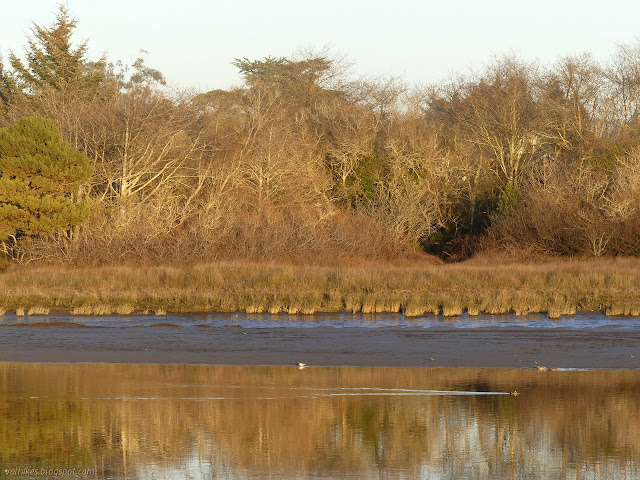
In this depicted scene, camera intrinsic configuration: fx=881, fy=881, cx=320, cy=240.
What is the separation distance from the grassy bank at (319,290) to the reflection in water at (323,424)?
806cm

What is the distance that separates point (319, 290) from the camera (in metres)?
24.0

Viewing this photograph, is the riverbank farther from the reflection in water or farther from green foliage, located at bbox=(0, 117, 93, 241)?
green foliage, located at bbox=(0, 117, 93, 241)

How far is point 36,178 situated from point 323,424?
23404mm

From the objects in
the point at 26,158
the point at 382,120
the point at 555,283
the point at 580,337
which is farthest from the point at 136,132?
the point at 580,337

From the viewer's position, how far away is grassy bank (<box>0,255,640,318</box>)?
69.9 ft

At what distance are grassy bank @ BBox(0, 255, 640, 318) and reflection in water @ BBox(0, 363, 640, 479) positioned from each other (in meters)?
8.06

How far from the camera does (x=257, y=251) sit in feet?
109

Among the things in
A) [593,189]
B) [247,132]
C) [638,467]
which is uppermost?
[247,132]

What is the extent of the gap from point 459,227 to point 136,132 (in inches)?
638

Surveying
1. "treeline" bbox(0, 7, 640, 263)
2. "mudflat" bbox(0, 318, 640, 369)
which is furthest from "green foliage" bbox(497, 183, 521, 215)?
"mudflat" bbox(0, 318, 640, 369)

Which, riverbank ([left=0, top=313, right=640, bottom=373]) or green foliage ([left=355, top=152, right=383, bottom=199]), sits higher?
green foliage ([left=355, top=152, right=383, bottom=199])

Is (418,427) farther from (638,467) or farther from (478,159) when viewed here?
(478,159)

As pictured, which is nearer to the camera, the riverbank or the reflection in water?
the reflection in water

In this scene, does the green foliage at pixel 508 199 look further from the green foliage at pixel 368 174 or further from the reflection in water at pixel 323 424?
the reflection in water at pixel 323 424
